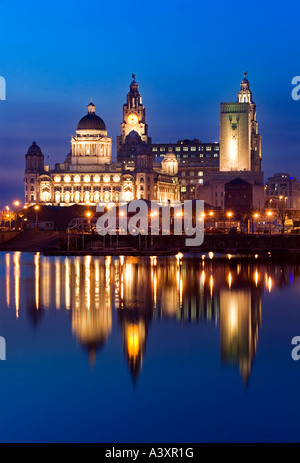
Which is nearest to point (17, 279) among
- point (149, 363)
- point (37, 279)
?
point (37, 279)

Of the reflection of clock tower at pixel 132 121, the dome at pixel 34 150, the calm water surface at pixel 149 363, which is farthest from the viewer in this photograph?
the reflection of clock tower at pixel 132 121

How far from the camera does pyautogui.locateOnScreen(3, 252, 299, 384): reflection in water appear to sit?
92.4 feet

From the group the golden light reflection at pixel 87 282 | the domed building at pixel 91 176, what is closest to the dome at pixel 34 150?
the domed building at pixel 91 176

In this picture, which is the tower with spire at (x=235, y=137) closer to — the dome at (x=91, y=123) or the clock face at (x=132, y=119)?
the dome at (x=91, y=123)

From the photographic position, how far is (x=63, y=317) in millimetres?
33281

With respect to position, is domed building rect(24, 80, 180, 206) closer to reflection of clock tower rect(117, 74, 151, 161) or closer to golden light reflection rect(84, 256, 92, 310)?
reflection of clock tower rect(117, 74, 151, 161)

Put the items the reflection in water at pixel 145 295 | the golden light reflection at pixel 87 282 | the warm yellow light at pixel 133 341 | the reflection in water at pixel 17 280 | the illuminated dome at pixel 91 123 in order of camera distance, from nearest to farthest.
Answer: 1. the warm yellow light at pixel 133 341
2. the reflection in water at pixel 145 295
3. the reflection in water at pixel 17 280
4. the golden light reflection at pixel 87 282
5. the illuminated dome at pixel 91 123

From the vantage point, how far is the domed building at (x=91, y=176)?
160875mm

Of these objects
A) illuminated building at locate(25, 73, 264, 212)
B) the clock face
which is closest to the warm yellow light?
illuminated building at locate(25, 73, 264, 212)

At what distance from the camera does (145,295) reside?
4116 cm

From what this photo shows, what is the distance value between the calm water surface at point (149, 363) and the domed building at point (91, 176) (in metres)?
115

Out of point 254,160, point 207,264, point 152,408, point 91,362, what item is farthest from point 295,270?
point 254,160

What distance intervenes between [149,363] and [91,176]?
142m
